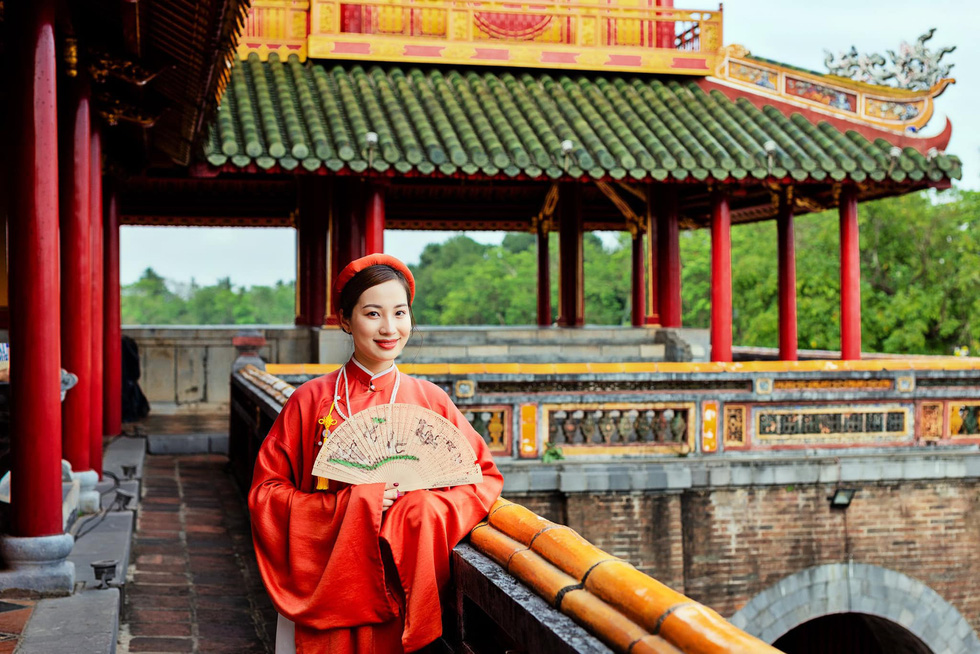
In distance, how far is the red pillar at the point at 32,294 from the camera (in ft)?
15.1

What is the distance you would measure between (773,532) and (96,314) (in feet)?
18.5

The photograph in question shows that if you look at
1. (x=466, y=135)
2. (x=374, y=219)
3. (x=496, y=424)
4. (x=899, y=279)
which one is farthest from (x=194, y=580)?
(x=899, y=279)

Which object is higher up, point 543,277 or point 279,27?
point 279,27

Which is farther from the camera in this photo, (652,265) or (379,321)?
(652,265)

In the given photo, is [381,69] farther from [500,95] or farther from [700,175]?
[700,175]

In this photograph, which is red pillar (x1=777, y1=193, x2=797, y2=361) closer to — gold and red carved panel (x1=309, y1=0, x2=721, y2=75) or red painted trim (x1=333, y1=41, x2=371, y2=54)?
gold and red carved panel (x1=309, y1=0, x2=721, y2=75)

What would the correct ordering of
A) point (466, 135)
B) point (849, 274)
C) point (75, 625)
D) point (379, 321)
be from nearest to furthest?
point (379, 321) < point (75, 625) < point (466, 135) < point (849, 274)

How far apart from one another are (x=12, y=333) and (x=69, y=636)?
4.91ft

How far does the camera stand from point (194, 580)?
542 centimetres

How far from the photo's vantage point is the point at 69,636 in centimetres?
387

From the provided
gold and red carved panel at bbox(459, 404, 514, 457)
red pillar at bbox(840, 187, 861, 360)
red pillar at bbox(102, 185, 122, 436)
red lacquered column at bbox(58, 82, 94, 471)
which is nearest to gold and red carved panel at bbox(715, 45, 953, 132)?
red pillar at bbox(840, 187, 861, 360)

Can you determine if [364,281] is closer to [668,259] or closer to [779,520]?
[779,520]

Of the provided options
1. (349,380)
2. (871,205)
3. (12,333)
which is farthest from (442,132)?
(871,205)

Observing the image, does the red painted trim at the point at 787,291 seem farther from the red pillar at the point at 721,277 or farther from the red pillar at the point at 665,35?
the red pillar at the point at 665,35
